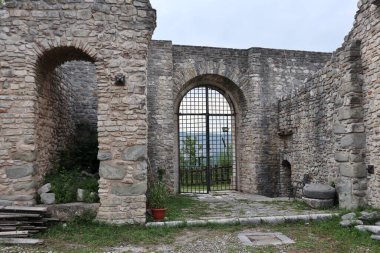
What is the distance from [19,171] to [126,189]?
6.35ft

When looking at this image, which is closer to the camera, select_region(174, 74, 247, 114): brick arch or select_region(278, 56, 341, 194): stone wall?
select_region(278, 56, 341, 194): stone wall

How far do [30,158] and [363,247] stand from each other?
5.68 metres

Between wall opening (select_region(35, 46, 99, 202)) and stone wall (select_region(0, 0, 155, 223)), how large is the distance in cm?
22

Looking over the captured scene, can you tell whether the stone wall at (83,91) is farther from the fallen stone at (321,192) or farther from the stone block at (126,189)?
the fallen stone at (321,192)

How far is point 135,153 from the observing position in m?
6.53

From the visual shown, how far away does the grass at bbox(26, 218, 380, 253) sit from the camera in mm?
5156

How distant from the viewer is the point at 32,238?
18.4 ft

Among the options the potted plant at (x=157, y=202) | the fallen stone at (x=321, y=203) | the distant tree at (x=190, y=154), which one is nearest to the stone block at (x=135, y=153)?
the potted plant at (x=157, y=202)

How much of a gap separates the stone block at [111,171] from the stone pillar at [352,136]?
4.70 m

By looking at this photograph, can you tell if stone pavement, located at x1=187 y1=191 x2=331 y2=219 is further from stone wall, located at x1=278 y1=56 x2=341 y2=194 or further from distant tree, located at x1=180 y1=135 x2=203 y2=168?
distant tree, located at x1=180 y1=135 x2=203 y2=168

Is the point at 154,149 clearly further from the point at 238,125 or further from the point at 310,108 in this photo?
the point at 310,108

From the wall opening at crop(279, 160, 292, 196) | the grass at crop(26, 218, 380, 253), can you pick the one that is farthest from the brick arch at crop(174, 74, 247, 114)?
the grass at crop(26, 218, 380, 253)

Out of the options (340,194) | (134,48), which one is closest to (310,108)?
(340,194)

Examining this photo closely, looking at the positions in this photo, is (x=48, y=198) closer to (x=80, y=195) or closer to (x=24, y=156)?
(x=80, y=195)
